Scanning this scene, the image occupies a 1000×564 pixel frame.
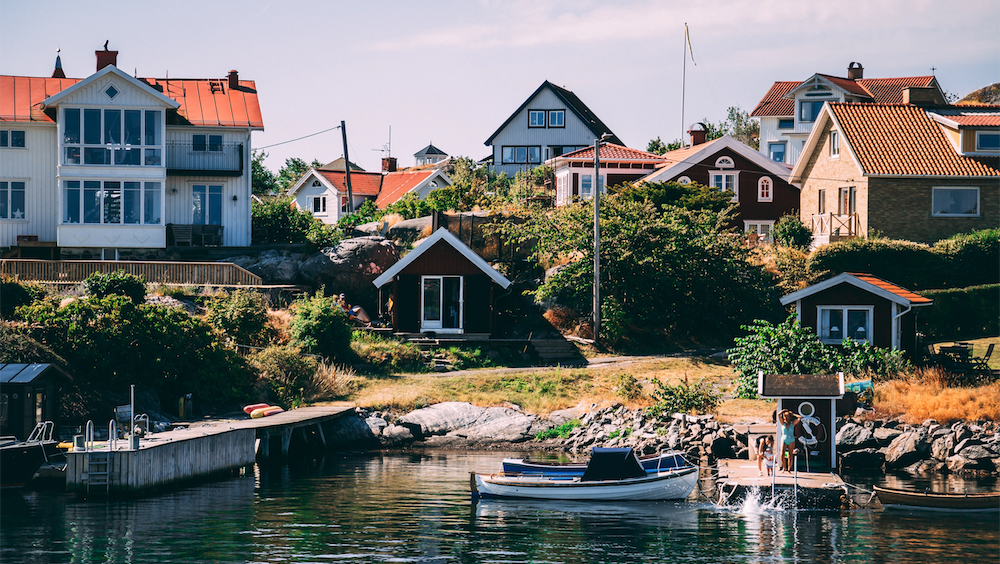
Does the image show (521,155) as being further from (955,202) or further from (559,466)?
(559,466)

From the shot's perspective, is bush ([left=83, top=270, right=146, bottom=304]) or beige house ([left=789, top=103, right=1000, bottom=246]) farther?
beige house ([left=789, top=103, right=1000, bottom=246])

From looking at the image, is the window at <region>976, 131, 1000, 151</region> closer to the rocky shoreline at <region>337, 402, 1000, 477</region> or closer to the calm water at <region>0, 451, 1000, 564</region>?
the rocky shoreline at <region>337, 402, 1000, 477</region>

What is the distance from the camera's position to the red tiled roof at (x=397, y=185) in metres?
69.9

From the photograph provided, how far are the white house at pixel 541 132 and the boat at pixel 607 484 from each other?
52.7 meters

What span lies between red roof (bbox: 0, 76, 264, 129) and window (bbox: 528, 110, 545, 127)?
2881cm

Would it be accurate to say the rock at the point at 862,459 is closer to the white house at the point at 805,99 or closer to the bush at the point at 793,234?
the bush at the point at 793,234

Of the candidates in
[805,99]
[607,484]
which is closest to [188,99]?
[607,484]

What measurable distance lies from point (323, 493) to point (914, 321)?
23.3 metres

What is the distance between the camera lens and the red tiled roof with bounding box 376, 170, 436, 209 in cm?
6994

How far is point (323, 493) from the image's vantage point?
26609 millimetres

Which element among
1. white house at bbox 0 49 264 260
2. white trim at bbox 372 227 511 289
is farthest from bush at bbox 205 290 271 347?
white house at bbox 0 49 264 260

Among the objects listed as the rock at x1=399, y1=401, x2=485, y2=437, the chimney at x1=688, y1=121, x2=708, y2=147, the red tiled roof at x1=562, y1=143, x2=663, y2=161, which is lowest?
the rock at x1=399, y1=401, x2=485, y2=437

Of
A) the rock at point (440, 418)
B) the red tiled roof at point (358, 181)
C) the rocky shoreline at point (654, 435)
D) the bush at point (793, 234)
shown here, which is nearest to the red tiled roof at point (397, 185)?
the red tiled roof at point (358, 181)

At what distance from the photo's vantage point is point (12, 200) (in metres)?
48.2
